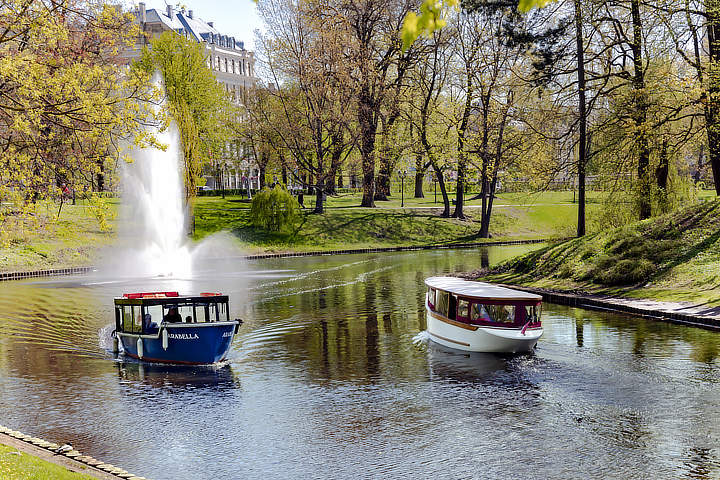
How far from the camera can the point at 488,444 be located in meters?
17.3

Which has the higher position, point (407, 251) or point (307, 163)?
point (307, 163)

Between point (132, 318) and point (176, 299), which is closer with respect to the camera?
point (176, 299)

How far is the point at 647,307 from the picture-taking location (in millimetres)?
32188

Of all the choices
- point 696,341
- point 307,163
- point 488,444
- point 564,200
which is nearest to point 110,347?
point 488,444

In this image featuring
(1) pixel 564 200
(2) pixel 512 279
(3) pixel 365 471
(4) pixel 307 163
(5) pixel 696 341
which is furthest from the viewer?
(1) pixel 564 200

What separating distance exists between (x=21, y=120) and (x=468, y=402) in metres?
13.3

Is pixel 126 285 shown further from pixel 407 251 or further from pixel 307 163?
pixel 307 163

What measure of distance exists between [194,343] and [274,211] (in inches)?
1848

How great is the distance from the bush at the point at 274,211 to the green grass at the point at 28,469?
5747 cm

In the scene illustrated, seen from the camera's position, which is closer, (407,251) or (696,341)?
(696,341)

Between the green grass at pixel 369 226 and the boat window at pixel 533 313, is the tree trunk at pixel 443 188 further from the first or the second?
the boat window at pixel 533 313

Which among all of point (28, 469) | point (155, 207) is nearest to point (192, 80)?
point (155, 207)

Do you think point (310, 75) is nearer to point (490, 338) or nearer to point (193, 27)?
point (490, 338)

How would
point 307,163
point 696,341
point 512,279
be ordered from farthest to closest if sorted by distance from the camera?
point 307,163
point 512,279
point 696,341
